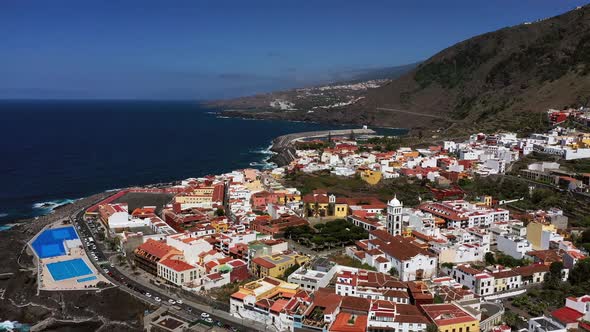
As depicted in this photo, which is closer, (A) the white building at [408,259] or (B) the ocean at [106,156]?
(A) the white building at [408,259]

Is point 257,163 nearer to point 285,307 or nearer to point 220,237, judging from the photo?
point 220,237

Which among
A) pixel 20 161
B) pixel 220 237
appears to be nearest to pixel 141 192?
pixel 220 237

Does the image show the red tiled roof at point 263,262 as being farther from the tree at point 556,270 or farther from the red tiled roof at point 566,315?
the tree at point 556,270

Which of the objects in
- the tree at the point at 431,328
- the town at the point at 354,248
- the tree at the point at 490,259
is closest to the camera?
the tree at the point at 431,328

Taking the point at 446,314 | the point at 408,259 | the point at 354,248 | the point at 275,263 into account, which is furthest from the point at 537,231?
the point at 275,263

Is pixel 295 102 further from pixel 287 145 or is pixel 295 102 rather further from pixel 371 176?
pixel 371 176

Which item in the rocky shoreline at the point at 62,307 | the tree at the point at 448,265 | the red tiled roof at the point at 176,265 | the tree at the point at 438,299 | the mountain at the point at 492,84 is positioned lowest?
the rocky shoreline at the point at 62,307

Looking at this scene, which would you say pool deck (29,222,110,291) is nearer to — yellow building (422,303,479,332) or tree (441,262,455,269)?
yellow building (422,303,479,332)

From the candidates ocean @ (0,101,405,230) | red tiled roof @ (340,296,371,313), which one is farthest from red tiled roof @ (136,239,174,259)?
ocean @ (0,101,405,230)

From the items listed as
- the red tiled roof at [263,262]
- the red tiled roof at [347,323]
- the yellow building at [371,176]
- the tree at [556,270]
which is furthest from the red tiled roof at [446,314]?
the yellow building at [371,176]
